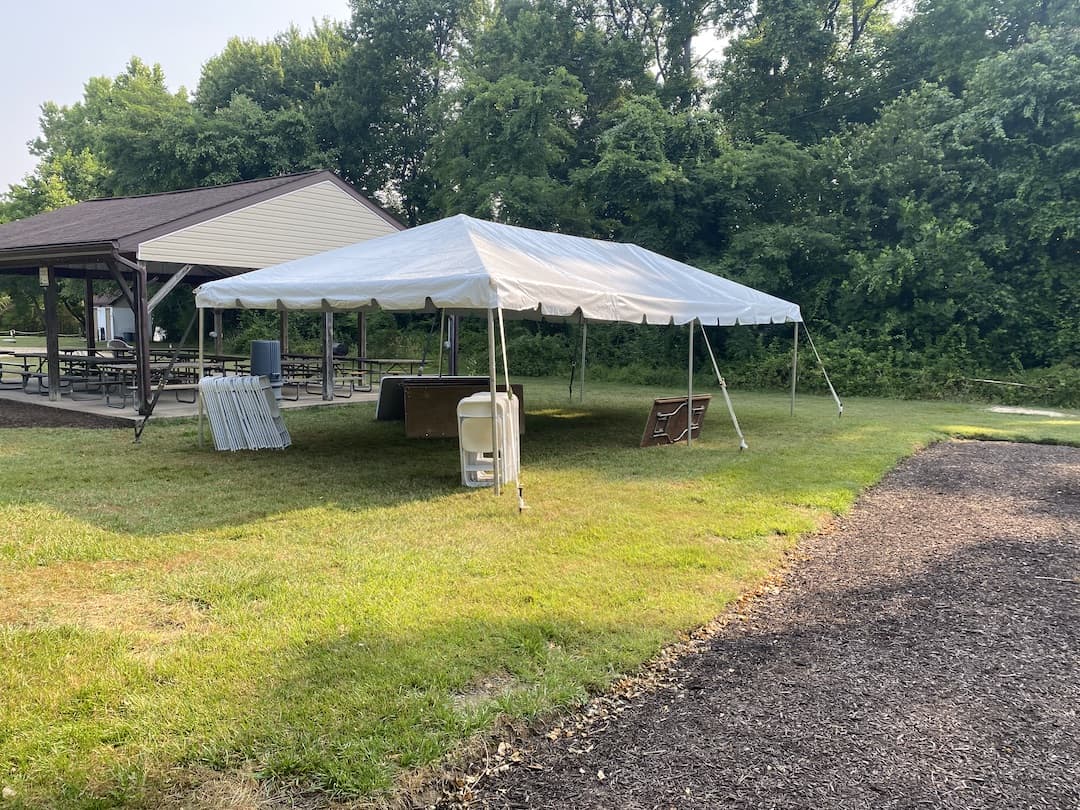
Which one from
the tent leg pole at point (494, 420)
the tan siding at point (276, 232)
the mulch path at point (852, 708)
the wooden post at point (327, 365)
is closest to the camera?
the mulch path at point (852, 708)

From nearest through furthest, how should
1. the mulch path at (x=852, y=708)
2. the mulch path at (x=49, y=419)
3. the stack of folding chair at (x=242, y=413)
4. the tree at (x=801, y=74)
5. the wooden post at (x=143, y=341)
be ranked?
the mulch path at (x=852, y=708) < the stack of folding chair at (x=242, y=413) < the mulch path at (x=49, y=419) < the wooden post at (x=143, y=341) < the tree at (x=801, y=74)

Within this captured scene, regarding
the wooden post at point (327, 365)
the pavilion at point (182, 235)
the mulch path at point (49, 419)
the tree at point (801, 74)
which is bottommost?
the mulch path at point (49, 419)

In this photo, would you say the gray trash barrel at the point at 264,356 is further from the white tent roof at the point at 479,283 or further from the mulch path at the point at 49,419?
the white tent roof at the point at 479,283

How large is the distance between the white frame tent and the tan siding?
4.11 metres

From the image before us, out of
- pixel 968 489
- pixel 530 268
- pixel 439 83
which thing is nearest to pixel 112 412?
pixel 530 268

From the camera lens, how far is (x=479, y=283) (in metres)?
5.79

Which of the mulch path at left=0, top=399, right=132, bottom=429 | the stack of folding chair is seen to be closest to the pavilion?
the mulch path at left=0, top=399, right=132, bottom=429

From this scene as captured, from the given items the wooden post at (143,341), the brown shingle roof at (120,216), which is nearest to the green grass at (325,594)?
the wooden post at (143,341)

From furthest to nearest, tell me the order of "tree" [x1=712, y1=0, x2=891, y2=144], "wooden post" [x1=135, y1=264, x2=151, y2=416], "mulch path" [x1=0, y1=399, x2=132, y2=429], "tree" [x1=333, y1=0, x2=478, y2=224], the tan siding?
"tree" [x1=333, y1=0, x2=478, y2=224], "tree" [x1=712, y1=0, x2=891, y2=144], the tan siding, "wooden post" [x1=135, y1=264, x2=151, y2=416], "mulch path" [x1=0, y1=399, x2=132, y2=429]

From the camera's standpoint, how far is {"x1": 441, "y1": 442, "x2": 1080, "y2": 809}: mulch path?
2344mm

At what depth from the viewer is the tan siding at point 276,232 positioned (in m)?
11.1

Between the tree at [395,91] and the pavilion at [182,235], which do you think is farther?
the tree at [395,91]

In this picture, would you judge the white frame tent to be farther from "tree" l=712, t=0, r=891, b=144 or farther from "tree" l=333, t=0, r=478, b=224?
"tree" l=333, t=0, r=478, b=224

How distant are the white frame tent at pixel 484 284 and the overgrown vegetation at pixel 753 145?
9.32 m
